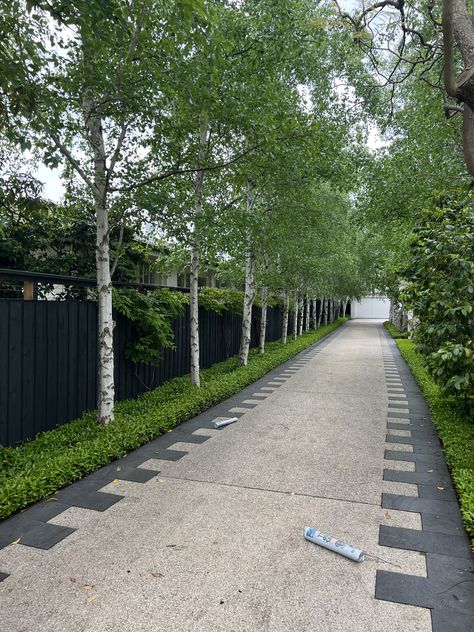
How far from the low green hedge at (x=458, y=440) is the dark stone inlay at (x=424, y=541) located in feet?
0.41

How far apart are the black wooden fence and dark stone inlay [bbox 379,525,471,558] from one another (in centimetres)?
→ 355

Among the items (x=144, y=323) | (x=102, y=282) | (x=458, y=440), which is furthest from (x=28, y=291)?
(x=458, y=440)

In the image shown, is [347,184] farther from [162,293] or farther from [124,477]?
[124,477]

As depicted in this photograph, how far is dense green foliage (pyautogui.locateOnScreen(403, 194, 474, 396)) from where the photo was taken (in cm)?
→ 476

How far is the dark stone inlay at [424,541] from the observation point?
274 centimetres

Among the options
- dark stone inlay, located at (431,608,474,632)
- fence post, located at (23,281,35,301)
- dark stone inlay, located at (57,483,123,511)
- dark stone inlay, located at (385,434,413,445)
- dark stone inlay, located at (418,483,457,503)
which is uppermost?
fence post, located at (23,281,35,301)

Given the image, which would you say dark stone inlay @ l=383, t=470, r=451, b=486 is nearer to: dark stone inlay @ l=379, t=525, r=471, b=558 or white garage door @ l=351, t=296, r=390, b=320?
dark stone inlay @ l=379, t=525, r=471, b=558

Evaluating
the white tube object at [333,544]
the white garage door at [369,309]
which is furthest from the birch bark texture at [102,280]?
the white garage door at [369,309]

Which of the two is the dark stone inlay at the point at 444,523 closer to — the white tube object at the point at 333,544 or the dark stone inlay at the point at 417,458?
the white tube object at the point at 333,544

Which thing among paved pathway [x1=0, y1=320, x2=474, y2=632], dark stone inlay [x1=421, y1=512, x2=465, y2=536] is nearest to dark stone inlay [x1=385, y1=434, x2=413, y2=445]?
paved pathway [x1=0, y1=320, x2=474, y2=632]

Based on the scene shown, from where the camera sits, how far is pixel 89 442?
14.3ft

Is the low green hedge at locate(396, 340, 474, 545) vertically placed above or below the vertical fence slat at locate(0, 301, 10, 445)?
below

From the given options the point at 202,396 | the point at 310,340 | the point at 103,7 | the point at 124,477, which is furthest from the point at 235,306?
the point at 103,7

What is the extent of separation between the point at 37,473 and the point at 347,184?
7.25 metres
